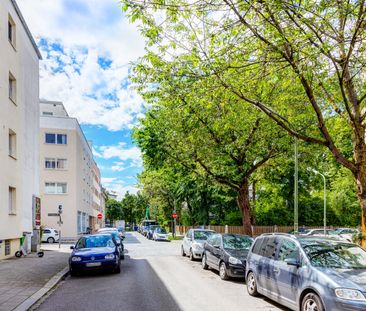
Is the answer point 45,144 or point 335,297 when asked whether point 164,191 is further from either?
point 335,297

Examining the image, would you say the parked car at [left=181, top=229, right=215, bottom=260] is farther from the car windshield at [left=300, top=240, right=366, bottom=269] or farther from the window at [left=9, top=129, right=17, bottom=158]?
the car windshield at [left=300, top=240, right=366, bottom=269]

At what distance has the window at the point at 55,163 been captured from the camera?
42.4 m

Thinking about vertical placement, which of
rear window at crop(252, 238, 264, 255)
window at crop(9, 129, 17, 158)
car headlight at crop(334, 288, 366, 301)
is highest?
window at crop(9, 129, 17, 158)

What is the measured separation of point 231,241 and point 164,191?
36.2m

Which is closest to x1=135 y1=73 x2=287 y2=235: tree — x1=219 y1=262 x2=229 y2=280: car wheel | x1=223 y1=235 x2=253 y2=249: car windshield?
x1=223 y1=235 x2=253 y2=249: car windshield

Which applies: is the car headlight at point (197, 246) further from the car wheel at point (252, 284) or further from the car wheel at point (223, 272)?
the car wheel at point (252, 284)

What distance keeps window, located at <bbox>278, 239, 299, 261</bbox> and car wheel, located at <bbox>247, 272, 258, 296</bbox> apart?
4.35 feet

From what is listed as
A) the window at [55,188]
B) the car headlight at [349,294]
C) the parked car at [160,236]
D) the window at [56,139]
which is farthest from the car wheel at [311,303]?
the window at [56,139]

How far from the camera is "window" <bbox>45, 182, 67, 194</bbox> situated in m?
42.2

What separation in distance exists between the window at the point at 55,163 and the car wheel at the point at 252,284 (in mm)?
36145

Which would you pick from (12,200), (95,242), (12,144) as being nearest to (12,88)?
(12,144)

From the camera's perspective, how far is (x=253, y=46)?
9859mm

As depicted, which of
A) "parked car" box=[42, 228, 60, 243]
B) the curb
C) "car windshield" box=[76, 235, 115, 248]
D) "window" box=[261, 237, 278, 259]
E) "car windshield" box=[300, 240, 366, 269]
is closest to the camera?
"car windshield" box=[300, 240, 366, 269]

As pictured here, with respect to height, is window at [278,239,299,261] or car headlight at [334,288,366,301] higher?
window at [278,239,299,261]
